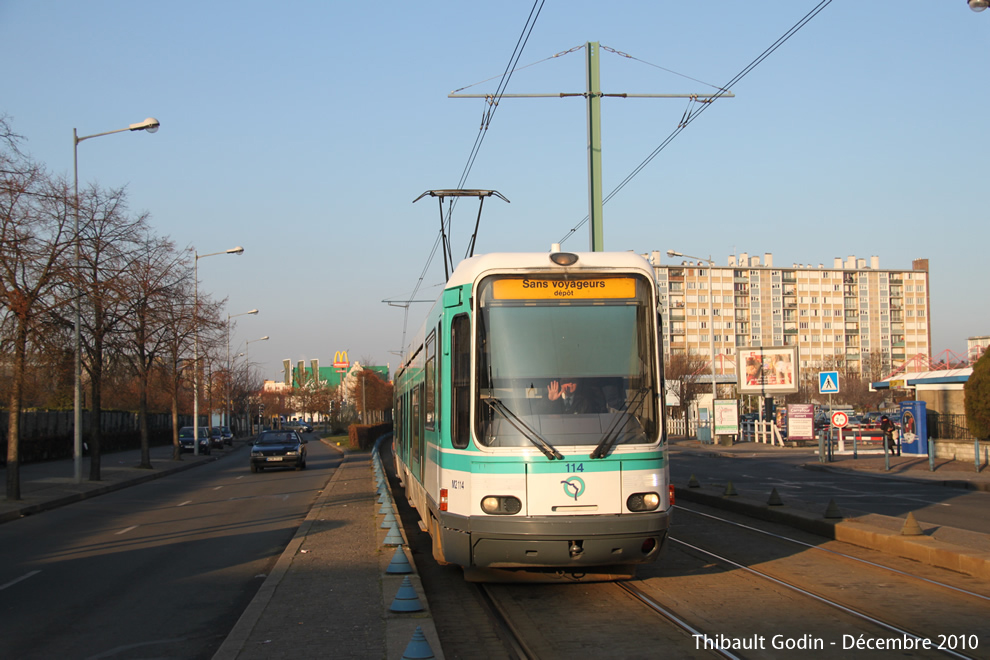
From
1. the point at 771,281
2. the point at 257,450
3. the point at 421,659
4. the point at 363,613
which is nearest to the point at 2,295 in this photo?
the point at 257,450

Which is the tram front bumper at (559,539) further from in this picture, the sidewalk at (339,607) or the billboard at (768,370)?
the billboard at (768,370)

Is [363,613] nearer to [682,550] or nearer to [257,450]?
[682,550]

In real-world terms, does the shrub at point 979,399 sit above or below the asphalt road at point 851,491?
above

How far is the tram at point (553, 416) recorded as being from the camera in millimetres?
7695

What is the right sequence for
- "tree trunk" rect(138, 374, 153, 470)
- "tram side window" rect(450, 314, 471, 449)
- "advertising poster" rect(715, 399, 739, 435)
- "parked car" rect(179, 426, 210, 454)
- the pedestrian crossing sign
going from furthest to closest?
"parked car" rect(179, 426, 210, 454) < "advertising poster" rect(715, 399, 739, 435) < "tree trunk" rect(138, 374, 153, 470) < the pedestrian crossing sign < "tram side window" rect(450, 314, 471, 449)

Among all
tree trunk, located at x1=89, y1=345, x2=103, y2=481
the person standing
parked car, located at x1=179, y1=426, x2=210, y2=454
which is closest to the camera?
tree trunk, located at x1=89, y1=345, x2=103, y2=481

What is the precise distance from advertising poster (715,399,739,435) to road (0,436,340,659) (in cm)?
2592

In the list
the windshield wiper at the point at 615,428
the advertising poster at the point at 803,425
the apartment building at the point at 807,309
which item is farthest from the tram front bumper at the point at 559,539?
the apartment building at the point at 807,309

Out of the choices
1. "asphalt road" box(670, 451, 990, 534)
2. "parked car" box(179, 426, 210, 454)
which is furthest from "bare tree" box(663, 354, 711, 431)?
"parked car" box(179, 426, 210, 454)

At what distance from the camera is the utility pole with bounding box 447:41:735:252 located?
16.5 metres

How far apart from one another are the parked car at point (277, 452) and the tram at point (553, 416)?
76.8ft

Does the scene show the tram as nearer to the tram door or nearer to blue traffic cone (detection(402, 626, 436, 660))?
blue traffic cone (detection(402, 626, 436, 660))

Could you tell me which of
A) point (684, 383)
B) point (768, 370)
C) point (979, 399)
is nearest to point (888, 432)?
point (979, 399)

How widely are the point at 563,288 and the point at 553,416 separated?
1.23 m
